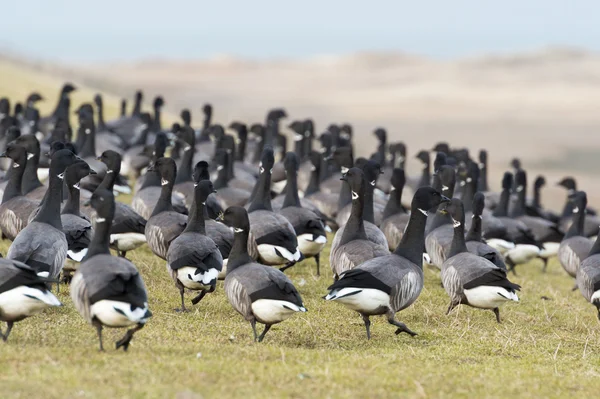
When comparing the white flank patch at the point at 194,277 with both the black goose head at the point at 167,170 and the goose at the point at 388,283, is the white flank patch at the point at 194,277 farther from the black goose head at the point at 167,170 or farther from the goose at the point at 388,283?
the black goose head at the point at 167,170

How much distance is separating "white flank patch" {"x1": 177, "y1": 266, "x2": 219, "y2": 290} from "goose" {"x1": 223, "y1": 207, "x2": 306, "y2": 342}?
2.41 feet

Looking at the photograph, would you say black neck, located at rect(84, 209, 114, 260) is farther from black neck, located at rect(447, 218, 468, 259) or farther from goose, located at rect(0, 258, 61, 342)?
black neck, located at rect(447, 218, 468, 259)

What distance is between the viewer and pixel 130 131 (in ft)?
117

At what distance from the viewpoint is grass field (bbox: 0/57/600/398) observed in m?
9.62

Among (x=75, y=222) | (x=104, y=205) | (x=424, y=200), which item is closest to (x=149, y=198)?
(x=75, y=222)

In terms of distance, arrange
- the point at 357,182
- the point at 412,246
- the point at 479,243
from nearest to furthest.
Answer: the point at 412,246, the point at 357,182, the point at 479,243

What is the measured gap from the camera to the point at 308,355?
37.2ft

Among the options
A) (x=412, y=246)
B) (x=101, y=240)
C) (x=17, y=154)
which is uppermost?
(x=17, y=154)

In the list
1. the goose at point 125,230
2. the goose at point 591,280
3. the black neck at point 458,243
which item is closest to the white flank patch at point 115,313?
the goose at point 125,230

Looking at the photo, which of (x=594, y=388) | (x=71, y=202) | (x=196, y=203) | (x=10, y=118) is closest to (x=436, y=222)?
(x=196, y=203)

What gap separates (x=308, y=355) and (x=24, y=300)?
133 inches

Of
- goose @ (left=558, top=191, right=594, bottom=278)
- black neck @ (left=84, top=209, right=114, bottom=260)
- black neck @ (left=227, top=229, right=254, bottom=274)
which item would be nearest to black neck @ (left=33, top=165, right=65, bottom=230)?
black neck @ (left=84, top=209, right=114, bottom=260)

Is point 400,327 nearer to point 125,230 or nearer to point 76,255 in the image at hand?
point 76,255

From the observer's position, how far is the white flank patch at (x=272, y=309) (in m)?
11.8
